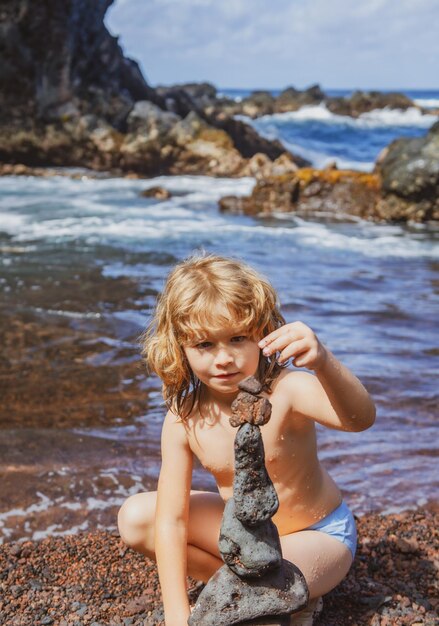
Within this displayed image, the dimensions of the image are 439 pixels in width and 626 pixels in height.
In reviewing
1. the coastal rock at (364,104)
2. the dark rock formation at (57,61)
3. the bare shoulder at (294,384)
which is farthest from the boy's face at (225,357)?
the coastal rock at (364,104)

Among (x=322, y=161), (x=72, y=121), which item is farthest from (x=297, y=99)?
(x=72, y=121)

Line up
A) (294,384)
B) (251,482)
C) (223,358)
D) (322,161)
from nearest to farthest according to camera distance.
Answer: (251,482) → (223,358) → (294,384) → (322,161)

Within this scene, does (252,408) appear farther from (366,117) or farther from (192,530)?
(366,117)

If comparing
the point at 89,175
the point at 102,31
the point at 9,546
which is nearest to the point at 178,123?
the point at 89,175

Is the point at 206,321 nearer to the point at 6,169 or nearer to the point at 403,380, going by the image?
the point at 403,380

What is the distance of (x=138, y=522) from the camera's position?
2768 mm

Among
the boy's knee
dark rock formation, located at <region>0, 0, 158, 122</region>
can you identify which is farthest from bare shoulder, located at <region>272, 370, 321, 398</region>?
dark rock formation, located at <region>0, 0, 158, 122</region>

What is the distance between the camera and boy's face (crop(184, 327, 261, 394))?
2.45 m

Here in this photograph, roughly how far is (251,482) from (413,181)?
1407 cm

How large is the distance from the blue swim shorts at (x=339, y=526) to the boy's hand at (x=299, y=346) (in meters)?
0.79

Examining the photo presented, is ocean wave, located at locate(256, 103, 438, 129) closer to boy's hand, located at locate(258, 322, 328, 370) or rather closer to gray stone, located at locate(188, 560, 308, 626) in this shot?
boy's hand, located at locate(258, 322, 328, 370)

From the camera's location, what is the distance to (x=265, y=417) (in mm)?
2086

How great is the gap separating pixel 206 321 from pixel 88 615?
4.04ft

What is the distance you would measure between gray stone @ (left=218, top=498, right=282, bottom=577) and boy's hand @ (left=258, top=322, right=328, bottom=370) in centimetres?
48
